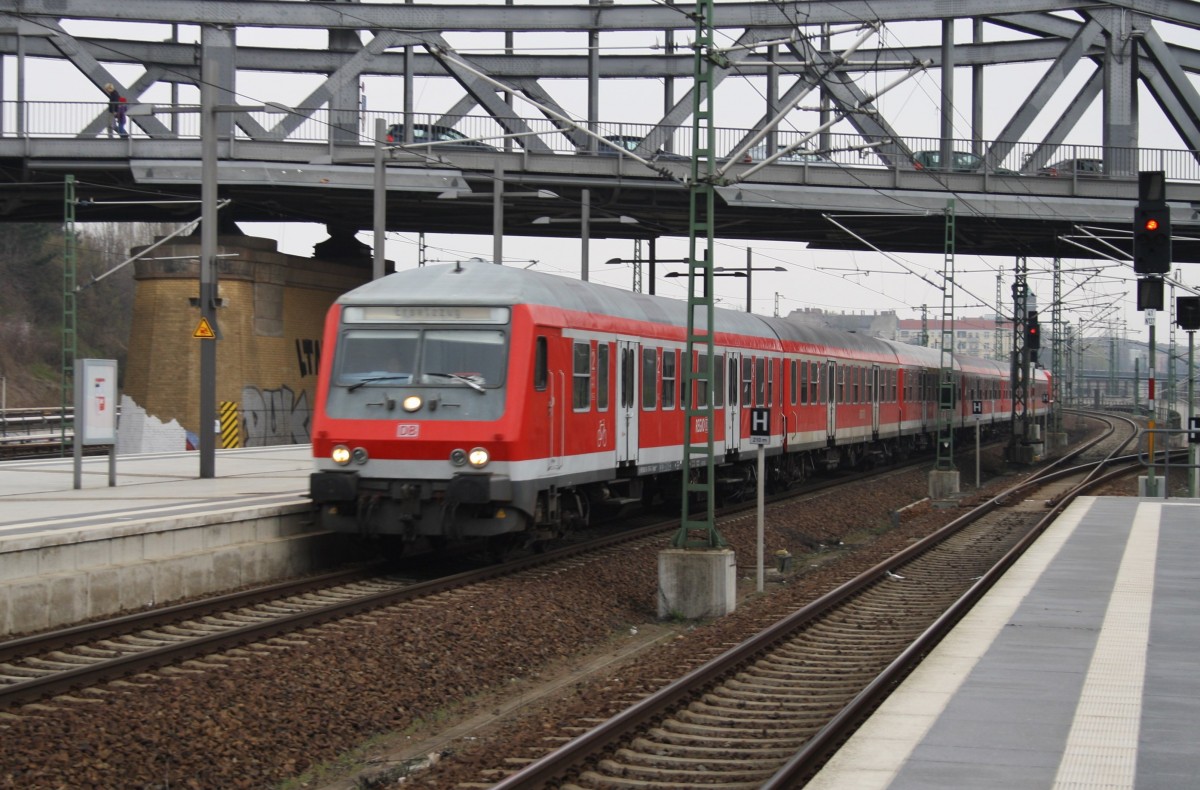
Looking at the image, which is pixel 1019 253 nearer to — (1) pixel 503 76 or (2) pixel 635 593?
(1) pixel 503 76

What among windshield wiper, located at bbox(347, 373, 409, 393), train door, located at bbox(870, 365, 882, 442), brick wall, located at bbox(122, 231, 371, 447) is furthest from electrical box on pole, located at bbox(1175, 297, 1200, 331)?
brick wall, located at bbox(122, 231, 371, 447)

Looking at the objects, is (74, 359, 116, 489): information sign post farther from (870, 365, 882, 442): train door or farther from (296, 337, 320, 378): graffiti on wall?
(296, 337, 320, 378): graffiti on wall

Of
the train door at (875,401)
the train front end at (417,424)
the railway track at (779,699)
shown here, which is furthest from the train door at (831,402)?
the train front end at (417,424)

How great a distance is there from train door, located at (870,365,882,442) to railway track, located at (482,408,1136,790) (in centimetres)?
1853

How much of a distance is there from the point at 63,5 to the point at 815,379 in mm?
25307

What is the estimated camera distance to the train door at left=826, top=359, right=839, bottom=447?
106 feet

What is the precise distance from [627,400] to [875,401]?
1988 cm

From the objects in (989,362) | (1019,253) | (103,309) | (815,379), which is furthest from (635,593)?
(103,309)

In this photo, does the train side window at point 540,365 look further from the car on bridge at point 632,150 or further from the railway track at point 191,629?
the car on bridge at point 632,150

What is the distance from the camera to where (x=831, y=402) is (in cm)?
3262

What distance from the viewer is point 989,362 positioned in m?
58.8

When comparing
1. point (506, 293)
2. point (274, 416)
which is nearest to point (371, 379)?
point (506, 293)

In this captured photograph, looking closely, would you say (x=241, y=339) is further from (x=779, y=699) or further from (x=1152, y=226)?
(x=779, y=699)

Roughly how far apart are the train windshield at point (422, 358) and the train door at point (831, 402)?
17535mm
